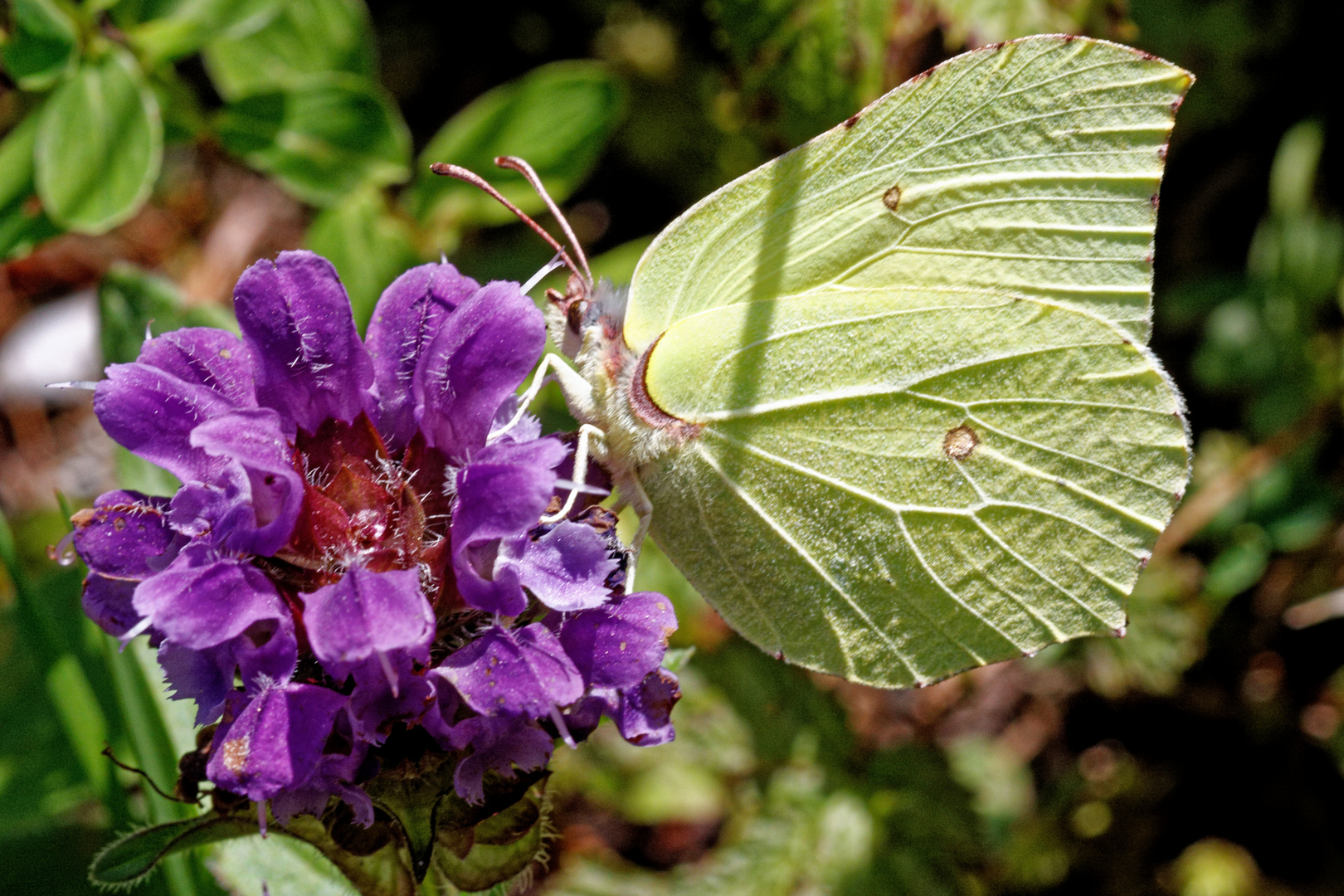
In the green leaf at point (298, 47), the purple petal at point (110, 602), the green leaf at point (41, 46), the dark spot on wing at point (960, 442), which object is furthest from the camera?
the green leaf at point (298, 47)

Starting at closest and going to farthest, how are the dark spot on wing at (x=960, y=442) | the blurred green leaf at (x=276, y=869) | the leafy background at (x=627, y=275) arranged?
the blurred green leaf at (x=276, y=869)
the dark spot on wing at (x=960, y=442)
the leafy background at (x=627, y=275)

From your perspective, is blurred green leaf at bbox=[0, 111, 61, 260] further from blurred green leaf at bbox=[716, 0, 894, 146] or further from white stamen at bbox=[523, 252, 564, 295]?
blurred green leaf at bbox=[716, 0, 894, 146]

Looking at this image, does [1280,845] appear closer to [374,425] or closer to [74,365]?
[374,425]

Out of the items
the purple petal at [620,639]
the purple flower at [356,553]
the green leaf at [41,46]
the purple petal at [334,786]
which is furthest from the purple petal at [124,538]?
the green leaf at [41,46]

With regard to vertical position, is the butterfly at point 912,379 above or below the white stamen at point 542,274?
below

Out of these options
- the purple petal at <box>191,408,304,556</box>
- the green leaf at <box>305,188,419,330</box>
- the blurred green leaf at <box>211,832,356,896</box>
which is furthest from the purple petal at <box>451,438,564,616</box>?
the green leaf at <box>305,188,419,330</box>

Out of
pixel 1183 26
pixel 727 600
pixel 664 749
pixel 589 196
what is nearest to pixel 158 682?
pixel 727 600

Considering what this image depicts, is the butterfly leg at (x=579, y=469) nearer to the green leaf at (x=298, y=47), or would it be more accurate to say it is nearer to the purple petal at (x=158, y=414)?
the purple petal at (x=158, y=414)
